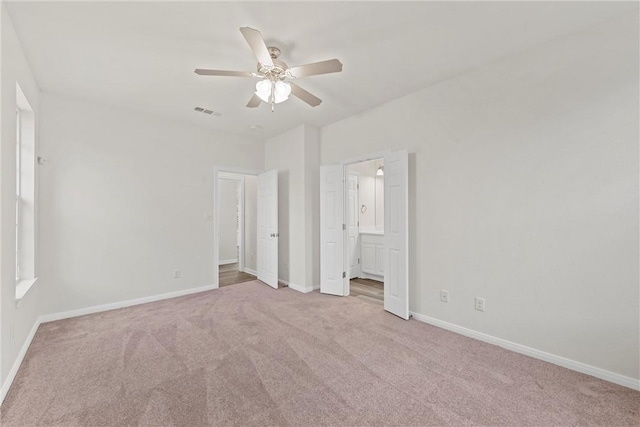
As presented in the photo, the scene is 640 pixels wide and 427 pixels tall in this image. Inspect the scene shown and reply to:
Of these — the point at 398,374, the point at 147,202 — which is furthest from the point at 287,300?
the point at 147,202

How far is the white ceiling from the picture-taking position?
2006 mm

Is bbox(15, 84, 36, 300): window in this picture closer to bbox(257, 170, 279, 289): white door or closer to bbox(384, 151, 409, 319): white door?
bbox(257, 170, 279, 289): white door

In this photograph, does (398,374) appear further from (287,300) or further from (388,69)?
(388,69)

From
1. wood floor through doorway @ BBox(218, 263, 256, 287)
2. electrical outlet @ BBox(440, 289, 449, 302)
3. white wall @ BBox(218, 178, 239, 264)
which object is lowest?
wood floor through doorway @ BBox(218, 263, 256, 287)

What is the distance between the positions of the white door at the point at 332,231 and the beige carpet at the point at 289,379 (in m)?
1.12

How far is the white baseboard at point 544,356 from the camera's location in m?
2.07

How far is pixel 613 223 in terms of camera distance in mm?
2107

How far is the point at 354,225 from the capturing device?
5.36 meters

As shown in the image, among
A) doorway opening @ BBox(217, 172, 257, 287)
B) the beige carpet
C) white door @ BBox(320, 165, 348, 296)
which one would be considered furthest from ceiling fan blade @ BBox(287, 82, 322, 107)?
doorway opening @ BBox(217, 172, 257, 287)

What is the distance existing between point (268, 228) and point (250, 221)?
137 cm

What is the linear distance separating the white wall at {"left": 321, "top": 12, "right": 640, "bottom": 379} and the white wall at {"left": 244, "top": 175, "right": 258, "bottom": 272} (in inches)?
144

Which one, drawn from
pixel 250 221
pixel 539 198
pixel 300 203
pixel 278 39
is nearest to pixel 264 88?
pixel 278 39

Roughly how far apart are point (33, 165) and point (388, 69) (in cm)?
399

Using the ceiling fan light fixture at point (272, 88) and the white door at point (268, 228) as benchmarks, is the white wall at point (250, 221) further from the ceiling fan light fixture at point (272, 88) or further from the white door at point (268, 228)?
the ceiling fan light fixture at point (272, 88)
